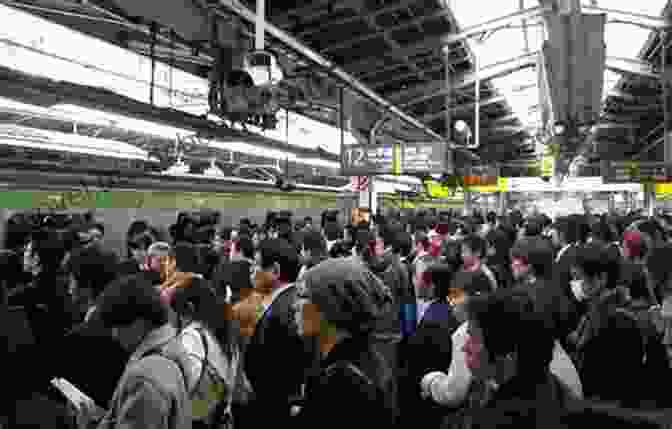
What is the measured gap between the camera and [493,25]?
855 cm

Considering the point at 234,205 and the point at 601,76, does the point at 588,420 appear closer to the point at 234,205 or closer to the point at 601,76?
the point at 601,76

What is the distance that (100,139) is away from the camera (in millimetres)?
8391

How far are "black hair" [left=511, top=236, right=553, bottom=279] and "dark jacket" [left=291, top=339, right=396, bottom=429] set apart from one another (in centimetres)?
222

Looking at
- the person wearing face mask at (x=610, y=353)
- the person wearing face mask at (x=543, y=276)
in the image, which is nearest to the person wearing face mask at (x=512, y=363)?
the person wearing face mask at (x=610, y=353)

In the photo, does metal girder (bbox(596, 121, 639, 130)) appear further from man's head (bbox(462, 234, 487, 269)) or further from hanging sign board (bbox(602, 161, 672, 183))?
man's head (bbox(462, 234, 487, 269))

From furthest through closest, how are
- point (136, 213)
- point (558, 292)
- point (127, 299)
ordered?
point (136, 213)
point (558, 292)
point (127, 299)

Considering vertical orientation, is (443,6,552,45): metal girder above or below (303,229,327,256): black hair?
above

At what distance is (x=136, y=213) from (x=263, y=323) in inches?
302

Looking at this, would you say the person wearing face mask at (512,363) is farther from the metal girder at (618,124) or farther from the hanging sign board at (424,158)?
the metal girder at (618,124)

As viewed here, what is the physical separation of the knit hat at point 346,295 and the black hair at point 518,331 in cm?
34

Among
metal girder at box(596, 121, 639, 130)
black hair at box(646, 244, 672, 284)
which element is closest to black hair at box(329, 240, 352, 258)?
black hair at box(646, 244, 672, 284)

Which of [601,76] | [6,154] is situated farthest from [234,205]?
[601,76]

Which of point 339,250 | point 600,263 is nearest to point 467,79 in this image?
point 339,250

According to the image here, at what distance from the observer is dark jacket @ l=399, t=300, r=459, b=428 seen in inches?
125
